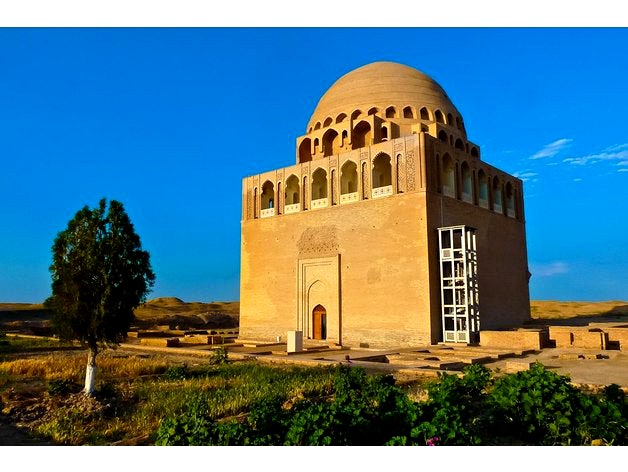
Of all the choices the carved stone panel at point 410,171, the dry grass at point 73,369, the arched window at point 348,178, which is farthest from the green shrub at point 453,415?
the arched window at point 348,178

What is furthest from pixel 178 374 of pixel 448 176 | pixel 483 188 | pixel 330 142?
pixel 483 188

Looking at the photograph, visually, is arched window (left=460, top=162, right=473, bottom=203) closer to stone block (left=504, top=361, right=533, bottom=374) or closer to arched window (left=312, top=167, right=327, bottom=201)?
arched window (left=312, top=167, right=327, bottom=201)

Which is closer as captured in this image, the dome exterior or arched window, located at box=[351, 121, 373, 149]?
arched window, located at box=[351, 121, 373, 149]

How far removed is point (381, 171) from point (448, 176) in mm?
3371

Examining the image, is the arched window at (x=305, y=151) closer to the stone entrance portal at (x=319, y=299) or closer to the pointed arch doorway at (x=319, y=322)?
the stone entrance portal at (x=319, y=299)

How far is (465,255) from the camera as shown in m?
22.1

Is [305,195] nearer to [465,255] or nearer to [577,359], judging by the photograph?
[465,255]

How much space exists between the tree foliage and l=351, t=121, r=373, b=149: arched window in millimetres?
18032

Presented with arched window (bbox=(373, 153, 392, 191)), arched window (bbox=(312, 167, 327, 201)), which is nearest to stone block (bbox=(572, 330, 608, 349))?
arched window (bbox=(373, 153, 392, 191))

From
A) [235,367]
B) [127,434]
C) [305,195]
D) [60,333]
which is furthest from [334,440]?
[305,195]

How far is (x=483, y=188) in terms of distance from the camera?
27766mm

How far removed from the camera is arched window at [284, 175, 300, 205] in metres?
29.9

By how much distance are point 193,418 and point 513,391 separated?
168 inches

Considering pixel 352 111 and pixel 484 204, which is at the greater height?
pixel 352 111
